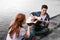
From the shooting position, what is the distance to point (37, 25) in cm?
216

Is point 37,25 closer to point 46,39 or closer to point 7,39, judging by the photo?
point 46,39

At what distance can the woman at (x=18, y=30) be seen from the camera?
2006mm

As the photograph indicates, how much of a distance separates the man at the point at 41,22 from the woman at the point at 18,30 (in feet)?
0.46

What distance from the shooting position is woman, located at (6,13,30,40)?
201 centimetres

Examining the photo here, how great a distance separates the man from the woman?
0.46 ft

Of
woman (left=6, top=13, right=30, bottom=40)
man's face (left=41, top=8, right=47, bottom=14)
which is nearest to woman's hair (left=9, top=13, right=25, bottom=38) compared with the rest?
woman (left=6, top=13, right=30, bottom=40)

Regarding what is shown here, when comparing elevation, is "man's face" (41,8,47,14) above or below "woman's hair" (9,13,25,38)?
above

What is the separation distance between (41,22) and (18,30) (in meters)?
0.31

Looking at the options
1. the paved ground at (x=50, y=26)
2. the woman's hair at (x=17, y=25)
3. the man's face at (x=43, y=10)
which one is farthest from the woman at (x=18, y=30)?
the man's face at (x=43, y=10)

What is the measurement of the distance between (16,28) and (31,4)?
0.39 meters

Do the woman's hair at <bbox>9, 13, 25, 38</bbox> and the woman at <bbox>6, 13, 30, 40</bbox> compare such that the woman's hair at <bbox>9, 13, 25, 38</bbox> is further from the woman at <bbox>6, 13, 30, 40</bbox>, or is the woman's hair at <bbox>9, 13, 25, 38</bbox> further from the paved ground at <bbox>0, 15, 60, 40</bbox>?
the paved ground at <bbox>0, 15, 60, 40</bbox>

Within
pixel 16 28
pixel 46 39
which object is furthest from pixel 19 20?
pixel 46 39

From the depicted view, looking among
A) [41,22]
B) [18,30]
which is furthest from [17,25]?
[41,22]

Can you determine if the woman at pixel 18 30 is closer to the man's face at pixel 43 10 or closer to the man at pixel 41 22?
the man at pixel 41 22
